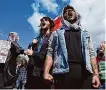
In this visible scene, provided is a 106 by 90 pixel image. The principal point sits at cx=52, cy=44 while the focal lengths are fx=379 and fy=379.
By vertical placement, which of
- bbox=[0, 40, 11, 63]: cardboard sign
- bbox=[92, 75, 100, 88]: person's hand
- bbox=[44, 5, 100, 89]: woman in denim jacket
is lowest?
bbox=[92, 75, 100, 88]: person's hand

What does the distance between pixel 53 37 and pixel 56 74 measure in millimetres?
561

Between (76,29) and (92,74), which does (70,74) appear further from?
(76,29)

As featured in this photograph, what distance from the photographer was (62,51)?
4.73 m

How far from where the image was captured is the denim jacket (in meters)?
4.65

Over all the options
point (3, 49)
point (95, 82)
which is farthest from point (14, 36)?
point (95, 82)

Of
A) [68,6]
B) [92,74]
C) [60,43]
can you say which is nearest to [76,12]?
[68,6]

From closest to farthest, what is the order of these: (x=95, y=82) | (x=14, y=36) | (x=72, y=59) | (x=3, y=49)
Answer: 1. (x=95, y=82)
2. (x=72, y=59)
3. (x=14, y=36)
4. (x=3, y=49)

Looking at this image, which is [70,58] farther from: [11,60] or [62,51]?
[11,60]

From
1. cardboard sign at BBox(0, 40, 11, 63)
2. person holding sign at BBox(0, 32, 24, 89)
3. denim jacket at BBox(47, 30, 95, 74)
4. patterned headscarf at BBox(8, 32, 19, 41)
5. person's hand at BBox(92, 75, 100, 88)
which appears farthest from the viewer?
cardboard sign at BBox(0, 40, 11, 63)

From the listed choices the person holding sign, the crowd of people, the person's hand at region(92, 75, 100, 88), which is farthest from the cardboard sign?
the person's hand at region(92, 75, 100, 88)

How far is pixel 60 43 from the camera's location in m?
4.81

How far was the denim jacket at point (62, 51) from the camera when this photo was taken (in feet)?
15.3

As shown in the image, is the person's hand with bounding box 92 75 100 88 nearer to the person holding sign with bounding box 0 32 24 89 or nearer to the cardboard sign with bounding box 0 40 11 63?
the person holding sign with bounding box 0 32 24 89

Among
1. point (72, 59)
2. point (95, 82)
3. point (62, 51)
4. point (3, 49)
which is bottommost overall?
point (95, 82)
